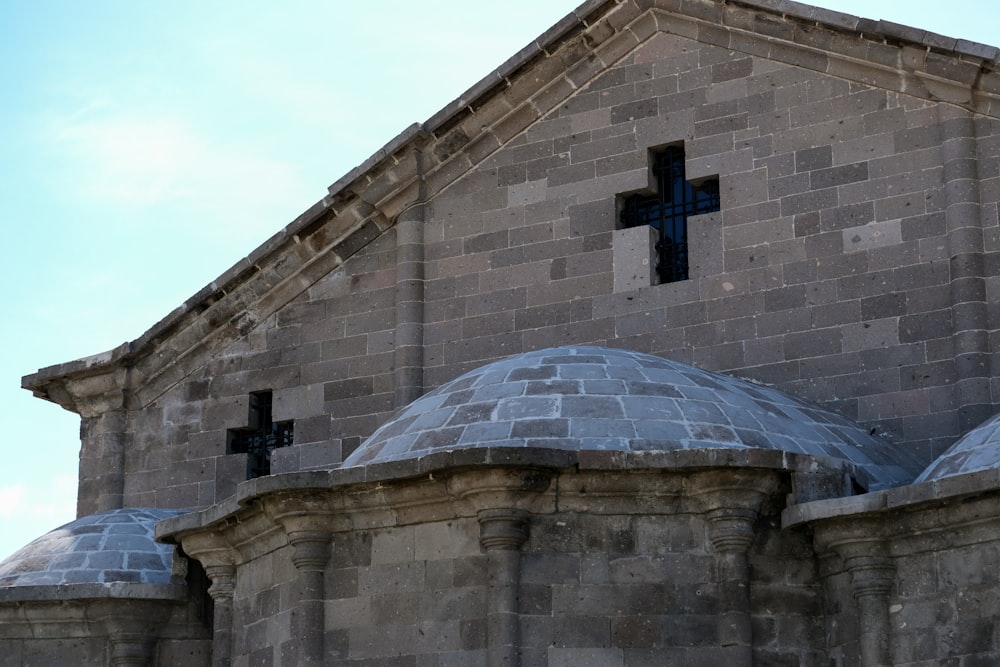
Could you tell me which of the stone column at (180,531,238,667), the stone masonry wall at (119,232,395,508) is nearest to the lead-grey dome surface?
the stone column at (180,531,238,667)

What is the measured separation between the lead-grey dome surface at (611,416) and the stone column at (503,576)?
0.73 metres

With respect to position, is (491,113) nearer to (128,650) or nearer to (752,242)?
(752,242)

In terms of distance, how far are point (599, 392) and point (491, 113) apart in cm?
609

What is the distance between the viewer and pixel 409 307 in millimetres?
22188

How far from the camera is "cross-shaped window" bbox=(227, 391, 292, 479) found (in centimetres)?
2295

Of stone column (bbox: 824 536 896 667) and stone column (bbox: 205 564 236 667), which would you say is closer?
stone column (bbox: 824 536 896 667)

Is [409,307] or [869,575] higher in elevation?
[409,307]

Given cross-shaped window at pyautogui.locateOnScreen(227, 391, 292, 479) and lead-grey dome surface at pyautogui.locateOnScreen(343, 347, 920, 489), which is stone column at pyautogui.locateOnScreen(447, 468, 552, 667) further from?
cross-shaped window at pyautogui.locateOnScreen(227, 391, 292, 479)

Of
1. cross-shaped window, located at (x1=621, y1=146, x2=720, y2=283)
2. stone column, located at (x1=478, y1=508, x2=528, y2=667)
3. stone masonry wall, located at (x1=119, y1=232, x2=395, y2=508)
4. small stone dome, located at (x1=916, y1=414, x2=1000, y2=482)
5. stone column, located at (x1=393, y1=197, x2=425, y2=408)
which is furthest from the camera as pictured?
stone masonry wall, located at (x1=119, y1=232, x2=395, y2=508)

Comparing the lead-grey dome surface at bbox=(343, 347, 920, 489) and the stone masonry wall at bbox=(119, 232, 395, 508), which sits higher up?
the stone masonry wall at bbox=(119, 232, 395, 508)

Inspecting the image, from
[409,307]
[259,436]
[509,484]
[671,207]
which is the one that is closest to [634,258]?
[671,207]

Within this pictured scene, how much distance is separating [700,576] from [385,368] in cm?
699

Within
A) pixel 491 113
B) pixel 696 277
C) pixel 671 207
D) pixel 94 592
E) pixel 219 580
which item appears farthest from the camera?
pixel 491 113

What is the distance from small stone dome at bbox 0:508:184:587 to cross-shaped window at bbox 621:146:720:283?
6.52 m
